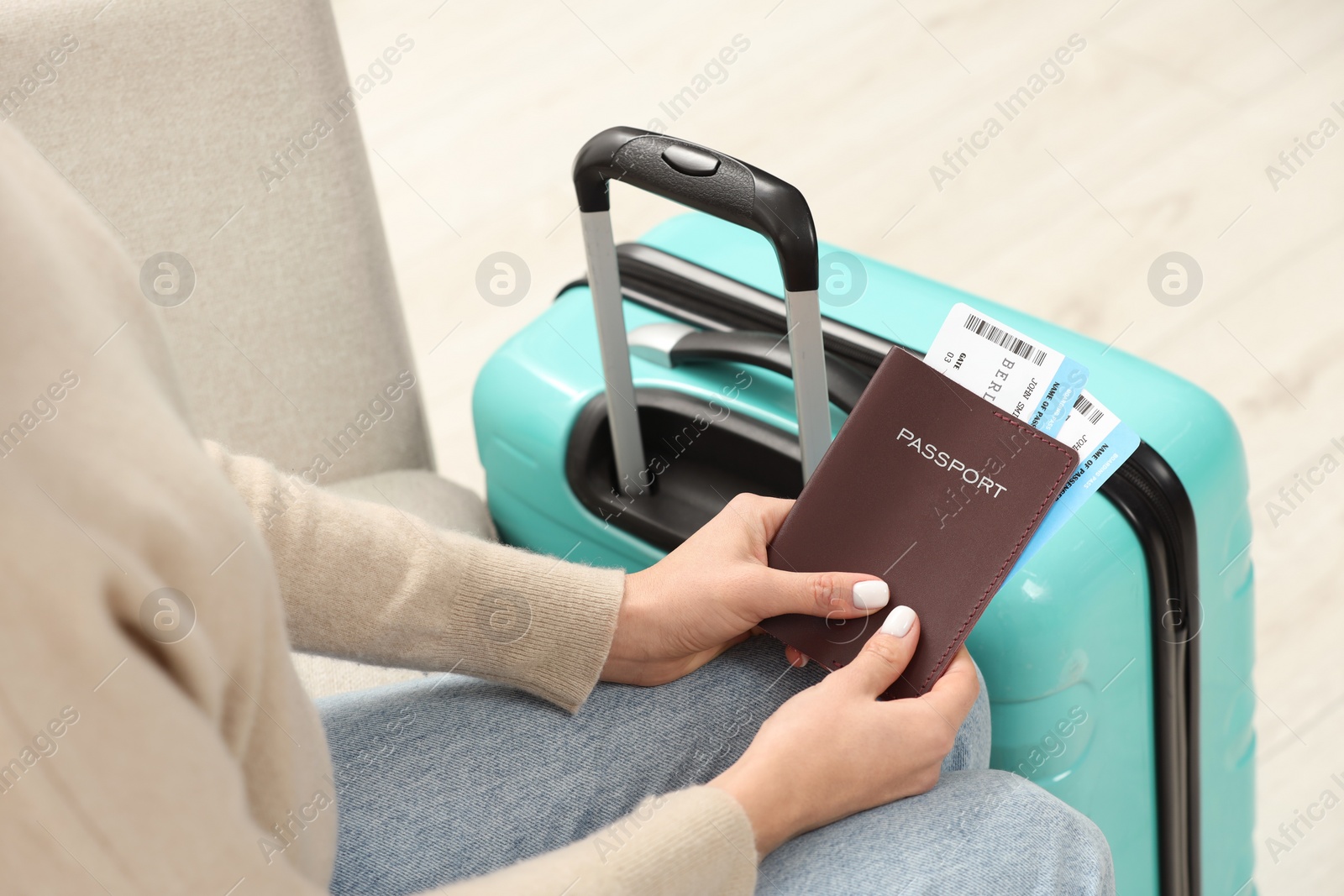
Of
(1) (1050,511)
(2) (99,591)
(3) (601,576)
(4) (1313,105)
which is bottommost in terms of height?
(3) (601,576)

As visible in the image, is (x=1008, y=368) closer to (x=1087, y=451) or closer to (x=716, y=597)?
(x=1087, y=451)

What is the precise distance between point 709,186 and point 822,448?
0.59 ft

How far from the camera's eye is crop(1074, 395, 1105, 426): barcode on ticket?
2.19 ft

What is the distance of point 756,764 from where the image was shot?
0.63 meters

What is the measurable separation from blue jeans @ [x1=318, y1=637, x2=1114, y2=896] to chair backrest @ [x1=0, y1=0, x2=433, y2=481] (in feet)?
1.16

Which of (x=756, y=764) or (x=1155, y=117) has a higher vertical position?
(x=1155, y=117)

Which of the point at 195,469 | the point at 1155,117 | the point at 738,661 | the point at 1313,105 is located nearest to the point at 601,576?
the point at 738,661

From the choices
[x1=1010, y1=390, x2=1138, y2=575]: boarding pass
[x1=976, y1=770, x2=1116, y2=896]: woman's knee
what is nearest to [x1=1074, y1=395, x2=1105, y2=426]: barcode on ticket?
[x1=1010, y1=390, x2=1138, y2=575]: boarding pass

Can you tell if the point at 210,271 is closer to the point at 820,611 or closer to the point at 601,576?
the point at 601,576

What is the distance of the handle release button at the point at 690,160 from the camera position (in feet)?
2.32

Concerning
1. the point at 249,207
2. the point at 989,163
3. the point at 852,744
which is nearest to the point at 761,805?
the point at 852,744

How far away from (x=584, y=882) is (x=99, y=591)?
0.27m

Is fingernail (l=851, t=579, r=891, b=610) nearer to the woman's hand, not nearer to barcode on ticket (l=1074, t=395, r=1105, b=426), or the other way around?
the woman's hand

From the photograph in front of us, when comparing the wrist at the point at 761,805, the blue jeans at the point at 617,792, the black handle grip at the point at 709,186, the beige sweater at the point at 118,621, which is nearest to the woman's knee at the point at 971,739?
→ the blue jeans at the point at 617,792
